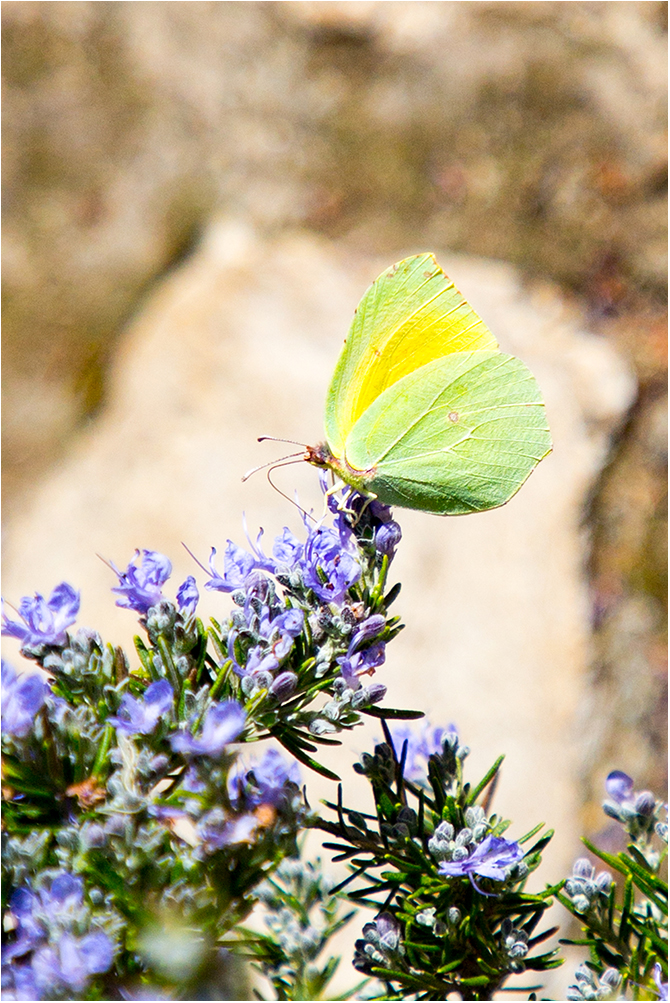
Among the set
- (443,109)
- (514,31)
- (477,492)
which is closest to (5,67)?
(443,109)

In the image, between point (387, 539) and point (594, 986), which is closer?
point (594, 986)

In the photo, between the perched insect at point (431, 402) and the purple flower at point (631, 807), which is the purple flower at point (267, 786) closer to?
the purple flower at point (631, 807)

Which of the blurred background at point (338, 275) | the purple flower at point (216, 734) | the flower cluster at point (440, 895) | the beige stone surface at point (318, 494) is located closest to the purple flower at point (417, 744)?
the flower cluster at point (440, 895)

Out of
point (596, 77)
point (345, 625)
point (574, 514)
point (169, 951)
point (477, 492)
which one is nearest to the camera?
point (169, 951)

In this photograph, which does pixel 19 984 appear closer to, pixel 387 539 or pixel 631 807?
pixel 387 539

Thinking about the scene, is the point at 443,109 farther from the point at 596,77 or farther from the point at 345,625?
the point at 345,625

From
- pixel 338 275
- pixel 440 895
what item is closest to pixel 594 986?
pixel 440 895
